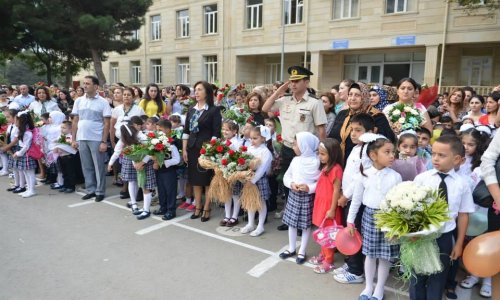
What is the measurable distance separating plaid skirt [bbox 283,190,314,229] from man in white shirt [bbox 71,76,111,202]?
3.74 meters

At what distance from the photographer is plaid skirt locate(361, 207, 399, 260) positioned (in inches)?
129

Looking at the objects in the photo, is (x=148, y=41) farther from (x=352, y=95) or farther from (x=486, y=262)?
(x=486, y=262)

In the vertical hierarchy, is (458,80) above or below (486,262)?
above

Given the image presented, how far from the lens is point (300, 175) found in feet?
13.9

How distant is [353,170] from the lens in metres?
3.65

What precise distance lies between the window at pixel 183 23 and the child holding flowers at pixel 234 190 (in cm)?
2354

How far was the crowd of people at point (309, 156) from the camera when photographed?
10.6ft

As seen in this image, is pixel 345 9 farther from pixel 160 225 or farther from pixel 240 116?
pixel 160 225

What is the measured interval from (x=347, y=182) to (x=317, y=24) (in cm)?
1835

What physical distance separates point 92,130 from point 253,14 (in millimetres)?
19213

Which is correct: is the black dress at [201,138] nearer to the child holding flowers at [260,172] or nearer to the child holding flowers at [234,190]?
the child holding flowers at [234,190]

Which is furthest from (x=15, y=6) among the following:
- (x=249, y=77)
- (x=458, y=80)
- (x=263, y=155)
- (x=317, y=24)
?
(x=458, y=80)

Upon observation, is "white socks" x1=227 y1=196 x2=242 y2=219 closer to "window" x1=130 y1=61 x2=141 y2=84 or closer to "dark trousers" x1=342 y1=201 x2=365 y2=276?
"dark trousers" x1=342 y1=201 x2=365 y2=276

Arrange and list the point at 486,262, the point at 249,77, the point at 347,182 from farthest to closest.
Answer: the point at 249,77, the point at 347,182, the point at 486,262
